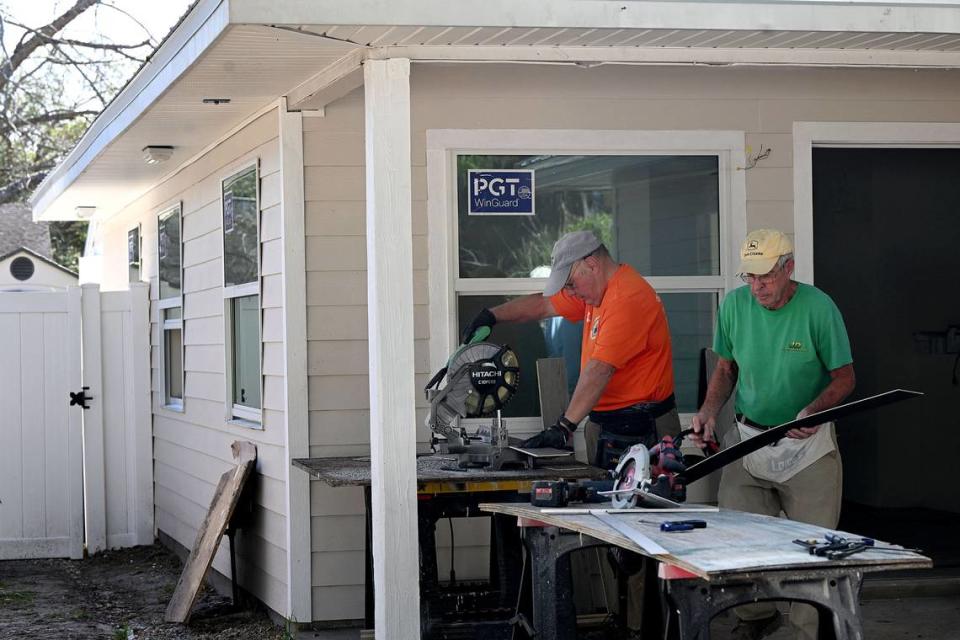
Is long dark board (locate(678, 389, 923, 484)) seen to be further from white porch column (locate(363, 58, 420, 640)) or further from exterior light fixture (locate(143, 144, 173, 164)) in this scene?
exterior light fixture (locate(143, 144, 173, 164))

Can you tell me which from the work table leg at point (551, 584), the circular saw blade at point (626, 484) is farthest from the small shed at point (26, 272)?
the circular saw blade at point (626, 484)

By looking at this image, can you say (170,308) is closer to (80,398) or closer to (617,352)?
(80,398)

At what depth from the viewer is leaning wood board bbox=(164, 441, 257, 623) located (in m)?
6.68

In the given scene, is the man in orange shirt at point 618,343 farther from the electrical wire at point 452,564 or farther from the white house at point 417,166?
the electrical wire at point 452,564

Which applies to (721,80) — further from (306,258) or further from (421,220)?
(306,258)

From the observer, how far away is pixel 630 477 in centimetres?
427

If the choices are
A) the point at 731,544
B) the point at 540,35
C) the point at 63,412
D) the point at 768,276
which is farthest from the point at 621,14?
the point at 63,412

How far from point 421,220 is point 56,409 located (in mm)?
4534

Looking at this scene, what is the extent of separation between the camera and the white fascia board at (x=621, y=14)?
4.17 metres

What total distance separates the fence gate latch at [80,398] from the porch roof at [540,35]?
4.33 metres

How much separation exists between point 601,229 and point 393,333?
189 centimetres

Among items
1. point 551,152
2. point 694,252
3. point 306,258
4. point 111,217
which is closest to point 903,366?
point 694,252

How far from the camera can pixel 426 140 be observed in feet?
19.6

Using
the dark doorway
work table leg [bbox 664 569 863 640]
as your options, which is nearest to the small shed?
the dark doorway
